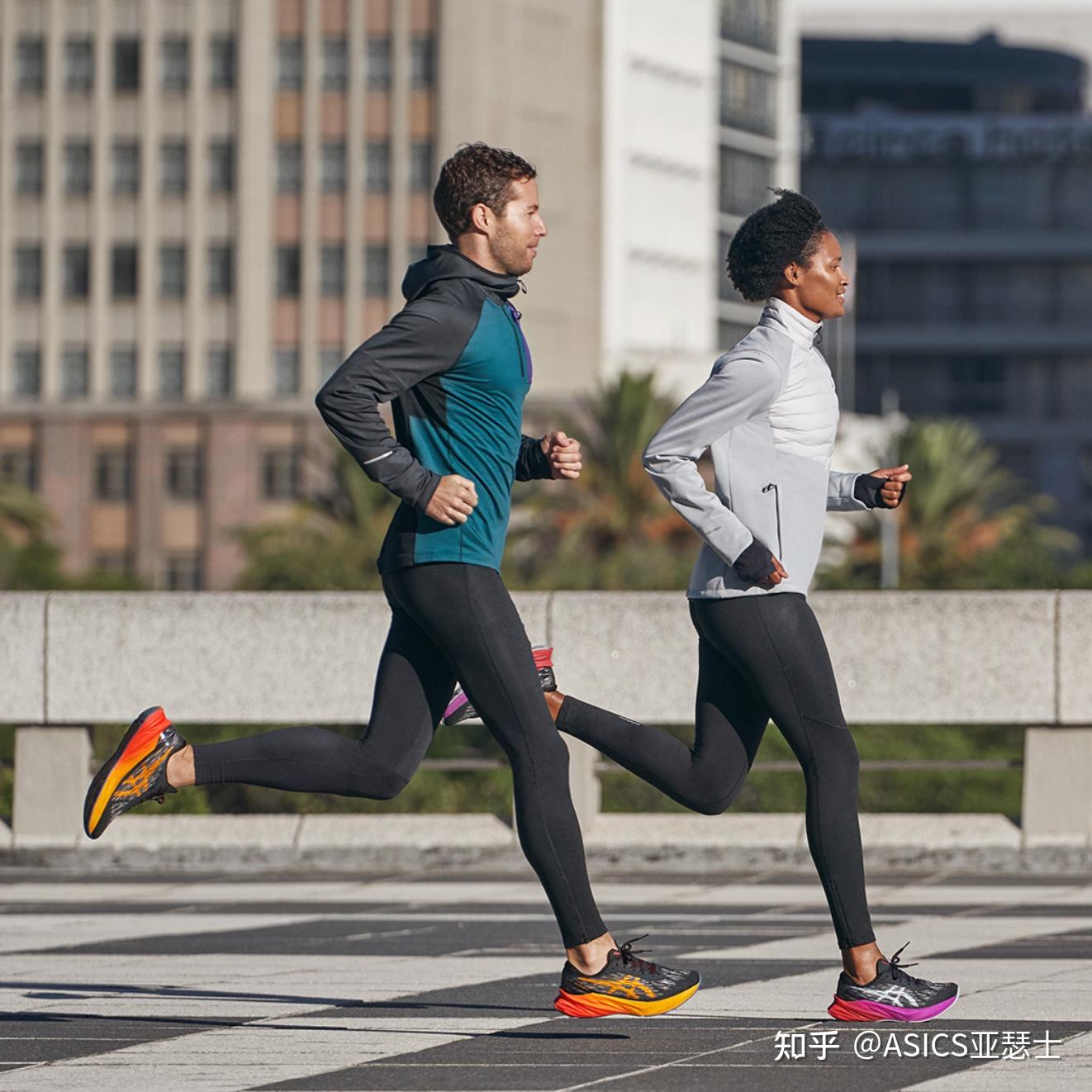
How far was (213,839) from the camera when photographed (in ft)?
36.9

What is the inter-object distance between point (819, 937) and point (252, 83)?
76.9m

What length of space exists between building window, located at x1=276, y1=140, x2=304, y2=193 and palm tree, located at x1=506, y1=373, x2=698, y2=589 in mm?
18100

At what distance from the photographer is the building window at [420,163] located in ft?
267

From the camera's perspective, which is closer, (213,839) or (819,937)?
(819,937)

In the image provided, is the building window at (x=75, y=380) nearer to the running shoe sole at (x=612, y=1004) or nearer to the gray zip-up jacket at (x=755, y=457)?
the gray zip-up jacket at (x=755, y=457)

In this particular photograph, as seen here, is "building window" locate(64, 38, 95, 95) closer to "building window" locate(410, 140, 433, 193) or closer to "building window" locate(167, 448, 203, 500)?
"building window" locate(410, 140, 433, 193)

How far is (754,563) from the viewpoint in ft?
19.3

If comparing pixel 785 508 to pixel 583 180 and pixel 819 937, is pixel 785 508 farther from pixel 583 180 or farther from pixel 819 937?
pixel 583 180

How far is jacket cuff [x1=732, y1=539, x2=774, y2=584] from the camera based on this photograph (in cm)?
589

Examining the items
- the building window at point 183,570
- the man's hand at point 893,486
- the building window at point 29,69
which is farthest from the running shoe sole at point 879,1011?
the building window at point 29,69

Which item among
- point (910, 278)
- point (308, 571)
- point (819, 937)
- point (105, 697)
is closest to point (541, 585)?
point (308, 571)

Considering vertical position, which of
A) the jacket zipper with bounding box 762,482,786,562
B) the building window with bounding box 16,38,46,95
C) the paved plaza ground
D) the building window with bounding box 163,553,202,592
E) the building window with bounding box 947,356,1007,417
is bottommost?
the building window with bounding box 163,553,202,592

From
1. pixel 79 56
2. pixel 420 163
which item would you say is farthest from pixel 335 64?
pixel 79 56

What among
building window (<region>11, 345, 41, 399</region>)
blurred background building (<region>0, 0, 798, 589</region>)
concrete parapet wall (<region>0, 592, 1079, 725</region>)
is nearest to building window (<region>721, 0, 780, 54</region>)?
blurred background building (<region>0, 0, 798, 589</region>)
